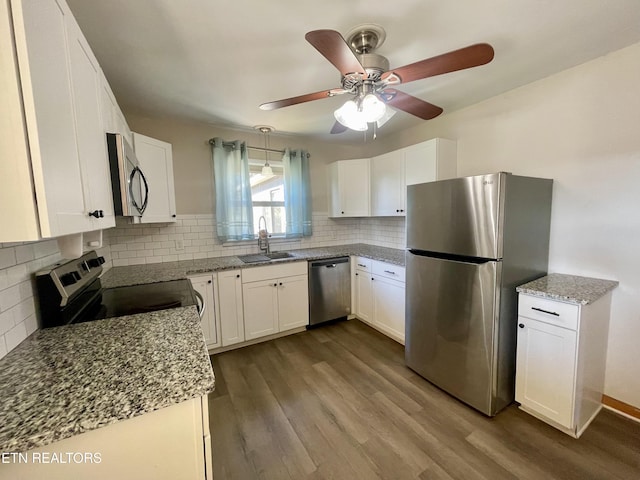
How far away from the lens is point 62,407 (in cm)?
70

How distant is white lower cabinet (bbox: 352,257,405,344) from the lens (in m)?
2.71

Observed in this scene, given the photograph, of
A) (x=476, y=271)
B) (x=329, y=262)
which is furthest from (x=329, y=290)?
(x=476, y=271)

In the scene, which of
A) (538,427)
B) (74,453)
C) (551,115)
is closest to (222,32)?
(74,453)

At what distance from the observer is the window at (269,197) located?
3297mm

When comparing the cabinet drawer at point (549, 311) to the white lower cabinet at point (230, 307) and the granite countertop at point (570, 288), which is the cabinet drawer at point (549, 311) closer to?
the granite countertop at point (570, 288)

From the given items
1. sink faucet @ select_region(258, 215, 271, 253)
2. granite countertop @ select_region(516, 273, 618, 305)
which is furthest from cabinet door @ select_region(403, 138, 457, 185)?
sink faucet @ select_region(258, 215, 271, 253)

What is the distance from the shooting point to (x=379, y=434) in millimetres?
1667

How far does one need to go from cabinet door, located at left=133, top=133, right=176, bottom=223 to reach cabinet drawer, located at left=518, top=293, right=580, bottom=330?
9.34ft

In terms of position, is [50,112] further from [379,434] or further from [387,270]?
[387,270]

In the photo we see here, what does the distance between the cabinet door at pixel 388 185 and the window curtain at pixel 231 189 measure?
1.56 meters

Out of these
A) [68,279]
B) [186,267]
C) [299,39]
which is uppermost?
[299,39]

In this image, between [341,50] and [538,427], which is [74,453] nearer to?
[341,50]

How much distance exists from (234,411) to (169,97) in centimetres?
257

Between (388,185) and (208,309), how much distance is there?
240 cm
